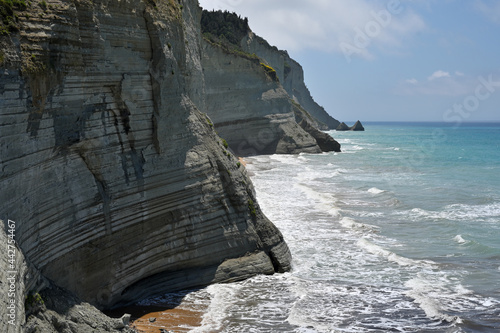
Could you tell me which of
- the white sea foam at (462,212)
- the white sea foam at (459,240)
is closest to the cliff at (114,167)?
the white sea foam at (459,240)

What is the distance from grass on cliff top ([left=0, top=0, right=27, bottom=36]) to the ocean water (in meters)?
7.79

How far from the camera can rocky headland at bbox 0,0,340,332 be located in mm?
9562

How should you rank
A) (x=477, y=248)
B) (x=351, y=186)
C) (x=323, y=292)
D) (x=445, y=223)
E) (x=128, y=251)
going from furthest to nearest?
1. (x=351, y=186)
2. (x=445, y=223)
3. (x=477, y=248)
4. (x=323, y=292)
5. (x=128, y=251)

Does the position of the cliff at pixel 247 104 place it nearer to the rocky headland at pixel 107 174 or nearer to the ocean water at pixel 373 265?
the ocean water at pixel 373 265

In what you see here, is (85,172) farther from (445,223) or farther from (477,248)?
(445,223)

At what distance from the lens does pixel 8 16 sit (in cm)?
976

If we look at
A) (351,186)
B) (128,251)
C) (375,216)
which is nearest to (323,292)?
(128,251)

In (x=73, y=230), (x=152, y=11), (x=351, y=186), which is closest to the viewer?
(x=73, y=230)

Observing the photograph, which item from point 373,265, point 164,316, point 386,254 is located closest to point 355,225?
point 386,254

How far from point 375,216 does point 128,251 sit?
51.5 ft

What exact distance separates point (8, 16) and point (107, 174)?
415cm

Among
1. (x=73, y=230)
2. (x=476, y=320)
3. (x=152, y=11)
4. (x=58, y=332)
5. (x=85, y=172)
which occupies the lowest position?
(x=476, y=320)

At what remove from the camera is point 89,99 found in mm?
11875

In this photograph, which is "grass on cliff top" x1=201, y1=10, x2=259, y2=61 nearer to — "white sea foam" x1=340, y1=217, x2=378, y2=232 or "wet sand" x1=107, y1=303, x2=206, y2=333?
"white sea foam" x1=340, y1=217, x2=378, y2=232
